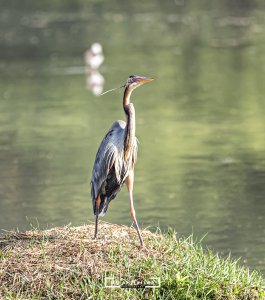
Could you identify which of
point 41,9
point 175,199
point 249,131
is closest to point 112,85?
point 249,131

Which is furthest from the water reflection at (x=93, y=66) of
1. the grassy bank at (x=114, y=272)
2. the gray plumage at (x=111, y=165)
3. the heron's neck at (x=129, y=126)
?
the grassy bank at (x=114, y=272)

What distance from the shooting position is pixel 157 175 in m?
13.2

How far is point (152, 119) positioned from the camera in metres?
16.9

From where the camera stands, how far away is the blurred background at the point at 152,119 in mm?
11367

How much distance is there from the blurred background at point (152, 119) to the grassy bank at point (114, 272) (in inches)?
85.9

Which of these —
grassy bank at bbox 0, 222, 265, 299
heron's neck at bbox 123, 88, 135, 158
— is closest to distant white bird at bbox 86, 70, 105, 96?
heron's neck at bbox 123, 88, 135, 158

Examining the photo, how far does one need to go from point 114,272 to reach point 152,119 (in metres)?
10.4

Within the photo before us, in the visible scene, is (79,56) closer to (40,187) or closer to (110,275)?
(40,187)

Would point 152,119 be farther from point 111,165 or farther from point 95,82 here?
point 111,165

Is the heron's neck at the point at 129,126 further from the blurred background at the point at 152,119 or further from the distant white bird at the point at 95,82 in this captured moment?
the distant white bird at the point at 95,82

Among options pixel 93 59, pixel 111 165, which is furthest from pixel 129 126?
pixel 93 59

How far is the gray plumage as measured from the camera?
7.14m

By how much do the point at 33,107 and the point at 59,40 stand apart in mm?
10155

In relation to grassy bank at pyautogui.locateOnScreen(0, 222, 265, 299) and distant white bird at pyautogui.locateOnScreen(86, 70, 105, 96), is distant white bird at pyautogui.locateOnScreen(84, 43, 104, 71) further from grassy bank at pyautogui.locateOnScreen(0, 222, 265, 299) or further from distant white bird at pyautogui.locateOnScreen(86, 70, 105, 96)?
grassy bank at pyautogui.locateOnScreen(0, 222, 265, 299)
